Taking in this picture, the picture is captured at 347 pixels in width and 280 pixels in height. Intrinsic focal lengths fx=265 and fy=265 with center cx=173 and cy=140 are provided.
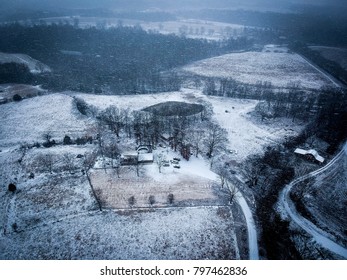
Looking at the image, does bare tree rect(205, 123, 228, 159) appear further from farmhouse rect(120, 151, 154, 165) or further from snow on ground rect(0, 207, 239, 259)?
snow on ground rect(0, 207, 239, 259)

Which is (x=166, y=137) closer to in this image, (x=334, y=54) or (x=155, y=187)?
(x=155, y=187)

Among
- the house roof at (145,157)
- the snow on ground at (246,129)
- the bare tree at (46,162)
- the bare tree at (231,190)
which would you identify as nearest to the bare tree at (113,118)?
the house roof at (145,157)

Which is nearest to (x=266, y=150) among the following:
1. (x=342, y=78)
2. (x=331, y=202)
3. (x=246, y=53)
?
(x=331, y=202)

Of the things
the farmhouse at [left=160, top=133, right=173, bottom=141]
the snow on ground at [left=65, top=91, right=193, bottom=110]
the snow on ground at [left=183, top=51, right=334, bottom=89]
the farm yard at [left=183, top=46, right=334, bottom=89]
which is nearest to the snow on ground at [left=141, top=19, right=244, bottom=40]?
the farm yard at [left=183, top=46, right=334, bottom=89]

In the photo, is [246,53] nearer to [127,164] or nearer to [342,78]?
[342,78]

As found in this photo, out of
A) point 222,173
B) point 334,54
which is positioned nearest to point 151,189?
point 222,173

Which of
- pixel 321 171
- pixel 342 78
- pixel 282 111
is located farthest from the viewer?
pixel 342 78
